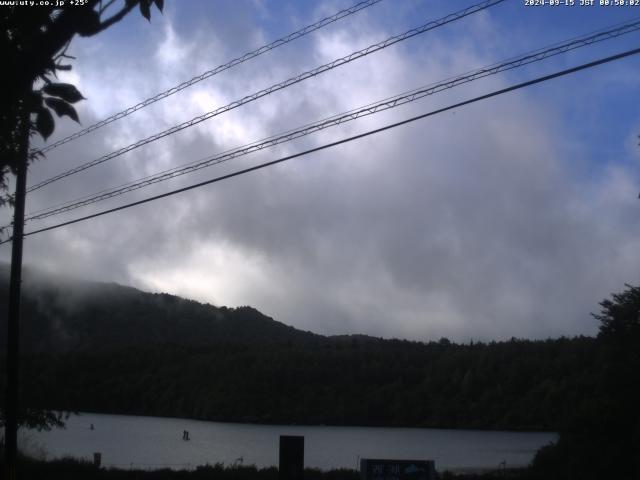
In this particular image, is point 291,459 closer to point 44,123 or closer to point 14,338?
point 14,338

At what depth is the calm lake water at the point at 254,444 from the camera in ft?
143

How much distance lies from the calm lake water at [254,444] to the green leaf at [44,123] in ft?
85.7

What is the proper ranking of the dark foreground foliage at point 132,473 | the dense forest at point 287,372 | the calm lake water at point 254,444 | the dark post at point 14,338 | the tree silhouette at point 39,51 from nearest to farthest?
1. the tree silhouette at point 39,51
2. the dark post at point 14,338
3. the dark foreground foliage at point 132,473
4. the calm lake water at point 254,444
5. the dense forest at point 287,372

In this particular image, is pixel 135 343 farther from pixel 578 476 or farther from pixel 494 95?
pixel 494 95

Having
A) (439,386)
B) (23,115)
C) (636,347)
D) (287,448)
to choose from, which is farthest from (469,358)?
(23,115)

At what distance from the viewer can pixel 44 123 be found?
6.88 m

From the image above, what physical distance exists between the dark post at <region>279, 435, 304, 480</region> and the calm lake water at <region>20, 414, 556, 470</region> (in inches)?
754

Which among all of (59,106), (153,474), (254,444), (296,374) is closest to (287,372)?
(296,374)

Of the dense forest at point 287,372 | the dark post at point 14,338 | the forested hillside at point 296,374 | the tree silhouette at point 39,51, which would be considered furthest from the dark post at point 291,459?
the forested hillside at point 296,374

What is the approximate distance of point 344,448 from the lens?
54344 millimetres

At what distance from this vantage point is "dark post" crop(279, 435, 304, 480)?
14.3 m

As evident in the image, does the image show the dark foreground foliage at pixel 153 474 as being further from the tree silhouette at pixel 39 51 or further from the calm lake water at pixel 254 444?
the tree silhouette at pixel 39 51

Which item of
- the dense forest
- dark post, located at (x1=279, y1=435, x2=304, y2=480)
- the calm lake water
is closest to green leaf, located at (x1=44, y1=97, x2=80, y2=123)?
dark post, located at (x1=279, y1=435, x2=304, y2=480)

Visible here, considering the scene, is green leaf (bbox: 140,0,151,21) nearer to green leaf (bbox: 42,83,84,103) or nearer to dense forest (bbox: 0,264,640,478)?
green leaf (bbox: 42,83,84,103)
